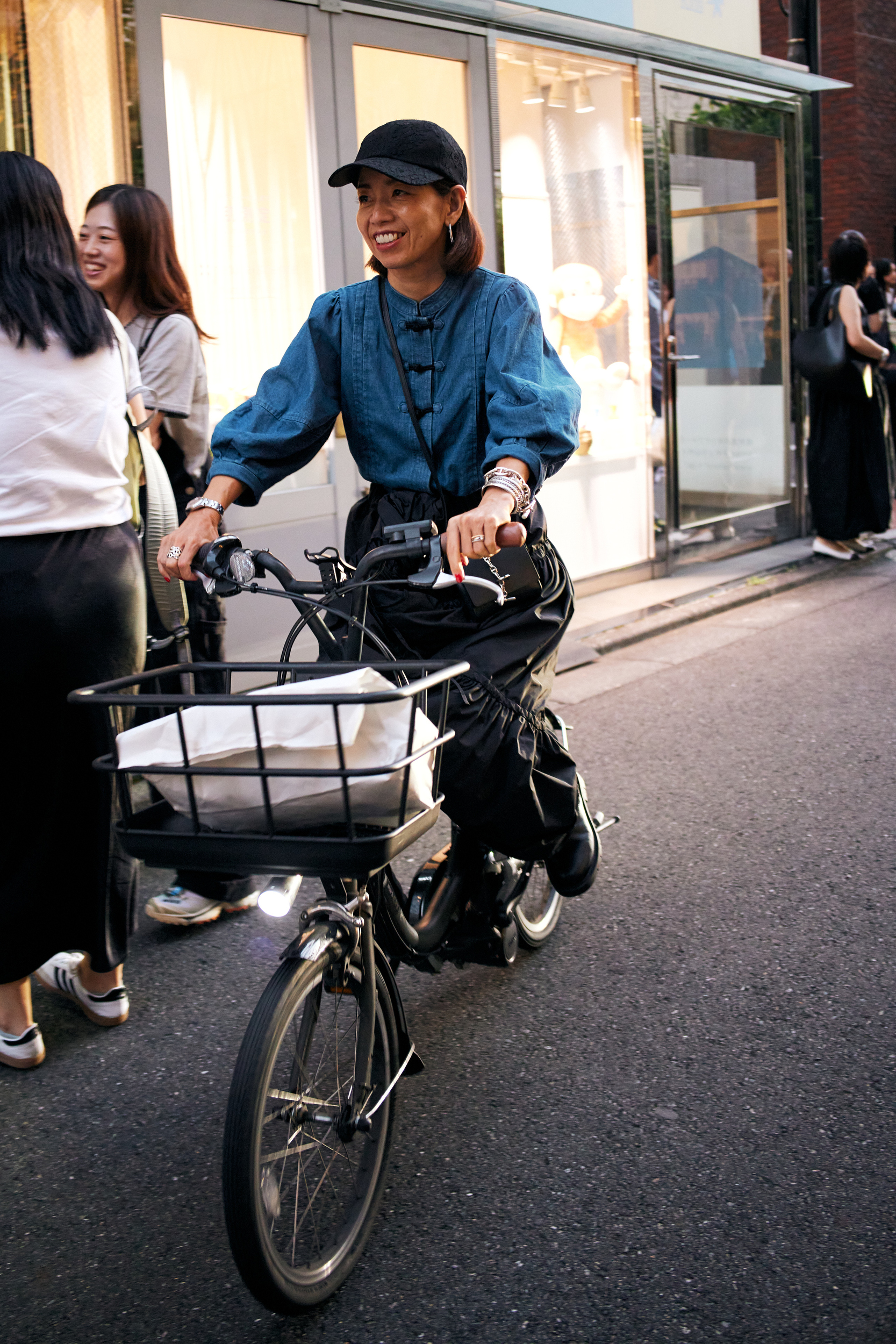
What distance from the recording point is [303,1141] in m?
2.18

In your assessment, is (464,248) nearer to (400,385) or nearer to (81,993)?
(400,385)

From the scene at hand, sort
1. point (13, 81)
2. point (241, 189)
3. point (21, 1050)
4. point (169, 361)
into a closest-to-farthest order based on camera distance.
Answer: point (21, 1050), point (169, 361), point (13, 81), point (241, 189)

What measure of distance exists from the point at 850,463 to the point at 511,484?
726 centimetres

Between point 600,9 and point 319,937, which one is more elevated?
point 600,9

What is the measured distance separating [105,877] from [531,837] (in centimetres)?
105

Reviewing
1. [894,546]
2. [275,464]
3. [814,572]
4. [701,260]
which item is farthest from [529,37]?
[275,464]

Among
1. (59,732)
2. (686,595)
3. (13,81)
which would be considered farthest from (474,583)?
(686,595)

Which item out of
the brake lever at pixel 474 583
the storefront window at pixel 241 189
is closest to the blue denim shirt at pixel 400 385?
the brake lever at pixel 474 583

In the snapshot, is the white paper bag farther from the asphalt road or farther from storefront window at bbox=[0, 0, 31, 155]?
storefront window at bbox=[0, 0, 31, 155]

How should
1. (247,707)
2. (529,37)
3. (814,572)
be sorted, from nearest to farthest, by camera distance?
(247,707), (529,37), (814,572)

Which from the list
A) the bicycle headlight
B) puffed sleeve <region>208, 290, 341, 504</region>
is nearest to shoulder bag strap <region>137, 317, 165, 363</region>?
puffed sleeve <region>208, 290, 341, 504</region>

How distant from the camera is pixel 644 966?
10.8 feet

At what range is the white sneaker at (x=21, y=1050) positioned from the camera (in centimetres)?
294

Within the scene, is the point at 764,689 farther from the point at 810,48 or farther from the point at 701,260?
the point at 810,48
